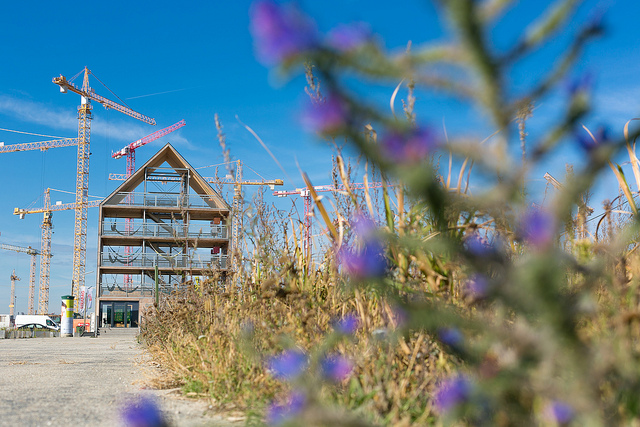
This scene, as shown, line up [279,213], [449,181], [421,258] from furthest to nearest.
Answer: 1. [279,213]
2. [449,181]
3. [421,258]

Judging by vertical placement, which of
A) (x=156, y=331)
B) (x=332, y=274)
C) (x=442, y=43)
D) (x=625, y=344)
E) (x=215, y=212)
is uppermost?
(x=215, y=212)

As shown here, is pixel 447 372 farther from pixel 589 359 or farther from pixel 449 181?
pixel 589 359

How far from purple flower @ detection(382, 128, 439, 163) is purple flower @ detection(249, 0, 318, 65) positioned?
0.16 metres

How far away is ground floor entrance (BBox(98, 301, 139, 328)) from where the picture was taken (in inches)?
1287

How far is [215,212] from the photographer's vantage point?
32.2 m

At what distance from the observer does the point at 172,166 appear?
32.3 m

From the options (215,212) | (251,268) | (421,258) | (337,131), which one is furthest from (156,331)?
(215,212)

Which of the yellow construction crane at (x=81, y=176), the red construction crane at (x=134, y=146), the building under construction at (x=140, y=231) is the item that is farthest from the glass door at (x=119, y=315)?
the red construction crane at (x=134, y=146)

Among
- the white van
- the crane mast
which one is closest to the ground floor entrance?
the white van

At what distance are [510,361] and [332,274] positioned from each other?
1.86m

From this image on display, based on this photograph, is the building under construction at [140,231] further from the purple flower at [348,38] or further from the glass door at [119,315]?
the purple flower at [348,38]

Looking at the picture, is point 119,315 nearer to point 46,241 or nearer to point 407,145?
point 407,145

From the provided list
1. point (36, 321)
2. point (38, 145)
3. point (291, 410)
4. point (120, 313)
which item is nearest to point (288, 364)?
point (291, 410)

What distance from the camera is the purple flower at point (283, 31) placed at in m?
0.64
